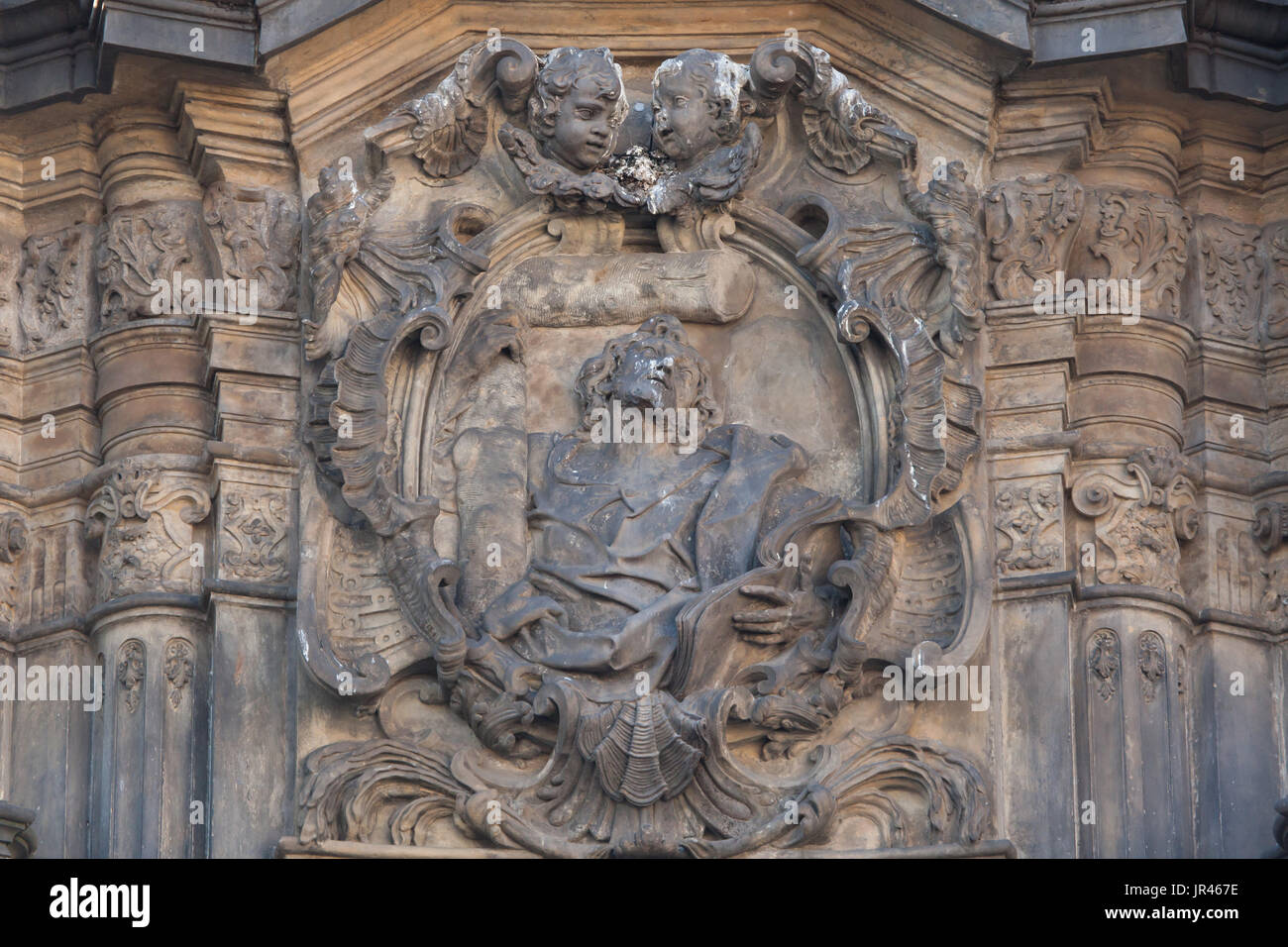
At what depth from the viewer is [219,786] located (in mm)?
14219

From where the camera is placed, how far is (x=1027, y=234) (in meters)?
14.9

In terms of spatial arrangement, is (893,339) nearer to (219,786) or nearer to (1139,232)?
(1139,232)

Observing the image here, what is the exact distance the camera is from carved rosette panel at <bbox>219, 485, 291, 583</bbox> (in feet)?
47.8

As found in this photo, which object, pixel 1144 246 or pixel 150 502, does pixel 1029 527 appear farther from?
pixel 150 502

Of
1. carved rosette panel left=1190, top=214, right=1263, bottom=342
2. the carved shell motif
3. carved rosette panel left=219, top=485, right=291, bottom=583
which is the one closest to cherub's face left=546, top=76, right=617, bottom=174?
carved rosette panel left=219, top=485, right=291, bottom=583

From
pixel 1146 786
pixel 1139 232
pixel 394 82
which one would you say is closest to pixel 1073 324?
pixel 1139 232

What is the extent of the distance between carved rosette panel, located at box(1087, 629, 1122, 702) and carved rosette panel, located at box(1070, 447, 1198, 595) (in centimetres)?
22

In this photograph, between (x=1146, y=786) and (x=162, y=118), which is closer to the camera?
(x=1146, y=786)

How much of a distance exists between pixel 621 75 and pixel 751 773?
Result: 9.06 ft

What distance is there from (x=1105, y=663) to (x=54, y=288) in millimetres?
4243

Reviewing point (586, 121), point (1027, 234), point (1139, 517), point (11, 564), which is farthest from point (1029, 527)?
point (11, 564)

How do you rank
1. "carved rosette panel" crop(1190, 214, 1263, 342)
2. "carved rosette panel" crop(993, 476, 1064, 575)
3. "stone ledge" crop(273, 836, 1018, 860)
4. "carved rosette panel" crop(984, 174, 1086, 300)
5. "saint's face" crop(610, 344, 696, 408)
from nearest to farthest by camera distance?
"stone ledge" crop(273, 836, 1018, 860) → "carved rosette panel" crop(993, 476, 1064, 575) → "saint's face" crop(610, 344, 696, 408) → "carved rosette panel" crop(984, 174, 1086, 300) → "carved rosette panel" crop(1190, 214, 1263, 342)

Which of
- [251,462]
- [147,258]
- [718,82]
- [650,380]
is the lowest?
[251,462]

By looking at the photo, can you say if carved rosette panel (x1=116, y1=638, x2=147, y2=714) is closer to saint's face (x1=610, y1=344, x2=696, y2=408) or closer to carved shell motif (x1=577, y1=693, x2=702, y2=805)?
carved shell motif (x1=577, y1=693, x2=702, y2=805)
